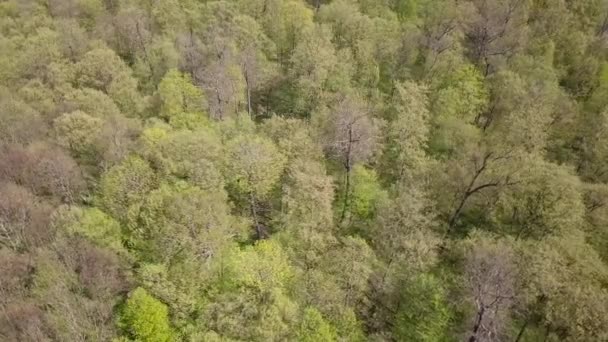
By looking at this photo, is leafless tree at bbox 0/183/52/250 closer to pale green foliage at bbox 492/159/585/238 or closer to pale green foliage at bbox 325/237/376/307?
pale green foliage at bbox 325/237/376/307

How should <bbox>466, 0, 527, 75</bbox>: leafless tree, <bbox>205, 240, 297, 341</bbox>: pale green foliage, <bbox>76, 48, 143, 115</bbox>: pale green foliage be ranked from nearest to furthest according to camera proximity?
<bbox>205, 240, 297, 341</bbox>: pale green foliage, <bbox>76, 48, 143, 115</bbox>: pale green foliage, <bbox>466, 0, 527, 75</bbox>: leafless tree

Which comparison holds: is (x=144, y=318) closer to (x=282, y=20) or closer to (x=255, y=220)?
(x=255, y=220)

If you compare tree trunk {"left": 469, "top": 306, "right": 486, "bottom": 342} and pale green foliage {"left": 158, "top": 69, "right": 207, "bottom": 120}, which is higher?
pale green foliage {"left": 158, "top": 69, "right": 207, "bottom": 120}

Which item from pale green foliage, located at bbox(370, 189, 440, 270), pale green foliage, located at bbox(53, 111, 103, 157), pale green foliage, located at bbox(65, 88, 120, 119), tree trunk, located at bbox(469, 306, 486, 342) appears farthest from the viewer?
pale green foliage, located at bbox(65, 88, 120, 119)

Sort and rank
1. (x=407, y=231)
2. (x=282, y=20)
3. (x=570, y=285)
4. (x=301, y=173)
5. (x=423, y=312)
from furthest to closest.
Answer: (x=282, y=20) < (x=301, y=173) < (x=407, y=231) < (x=423, y=312) < (x=570, y=285)

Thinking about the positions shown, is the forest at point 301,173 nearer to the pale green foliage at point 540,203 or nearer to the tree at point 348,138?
the pale green foliage at point 540,203

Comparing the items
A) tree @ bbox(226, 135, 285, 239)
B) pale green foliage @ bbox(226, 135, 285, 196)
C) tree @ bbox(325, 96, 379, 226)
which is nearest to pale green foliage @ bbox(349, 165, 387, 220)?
tree @ bbox(325, 96, 379, 226)

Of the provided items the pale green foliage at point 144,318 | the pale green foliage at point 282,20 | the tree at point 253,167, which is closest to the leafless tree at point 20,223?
the pale green foliage at point 144,318

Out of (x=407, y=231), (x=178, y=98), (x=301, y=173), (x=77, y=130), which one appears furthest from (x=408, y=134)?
(x=77, y=130)
